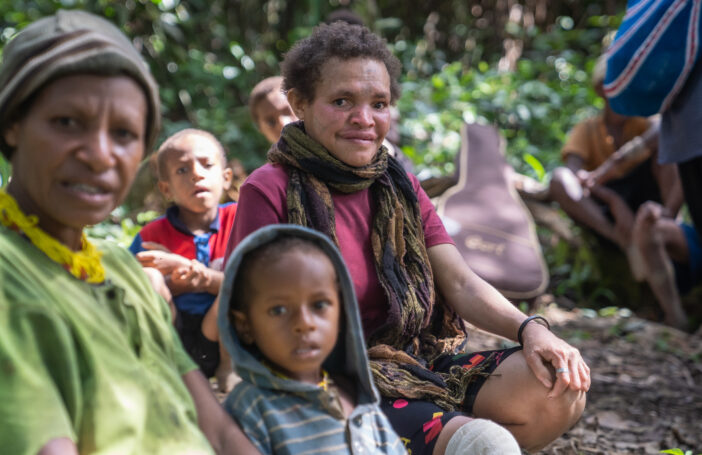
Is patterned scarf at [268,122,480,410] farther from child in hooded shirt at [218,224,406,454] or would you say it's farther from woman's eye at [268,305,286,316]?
woman's eye at [268,305,286,316]

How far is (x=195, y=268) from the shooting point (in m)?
2.21

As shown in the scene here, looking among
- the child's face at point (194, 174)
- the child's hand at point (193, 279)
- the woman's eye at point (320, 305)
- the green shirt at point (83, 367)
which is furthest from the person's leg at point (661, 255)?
the green shirt at point (83, 367)

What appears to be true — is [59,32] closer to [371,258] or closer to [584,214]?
[371,258]

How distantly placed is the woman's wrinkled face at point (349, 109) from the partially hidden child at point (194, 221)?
2.09ft

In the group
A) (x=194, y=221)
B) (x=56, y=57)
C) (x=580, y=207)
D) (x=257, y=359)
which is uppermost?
(x=56, y=57)

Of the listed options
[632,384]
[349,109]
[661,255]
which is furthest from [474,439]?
[661,255]

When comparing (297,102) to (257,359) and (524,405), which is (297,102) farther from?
(524,405)

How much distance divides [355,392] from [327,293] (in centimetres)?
29

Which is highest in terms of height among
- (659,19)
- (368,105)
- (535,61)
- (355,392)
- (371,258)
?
(535,61)

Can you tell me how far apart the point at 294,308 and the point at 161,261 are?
0.87 m

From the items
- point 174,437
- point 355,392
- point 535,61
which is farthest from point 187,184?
point 535,61

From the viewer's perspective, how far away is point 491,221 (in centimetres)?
487

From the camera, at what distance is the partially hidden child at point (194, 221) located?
7.82 feet

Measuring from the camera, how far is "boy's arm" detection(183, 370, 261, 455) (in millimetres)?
1401
